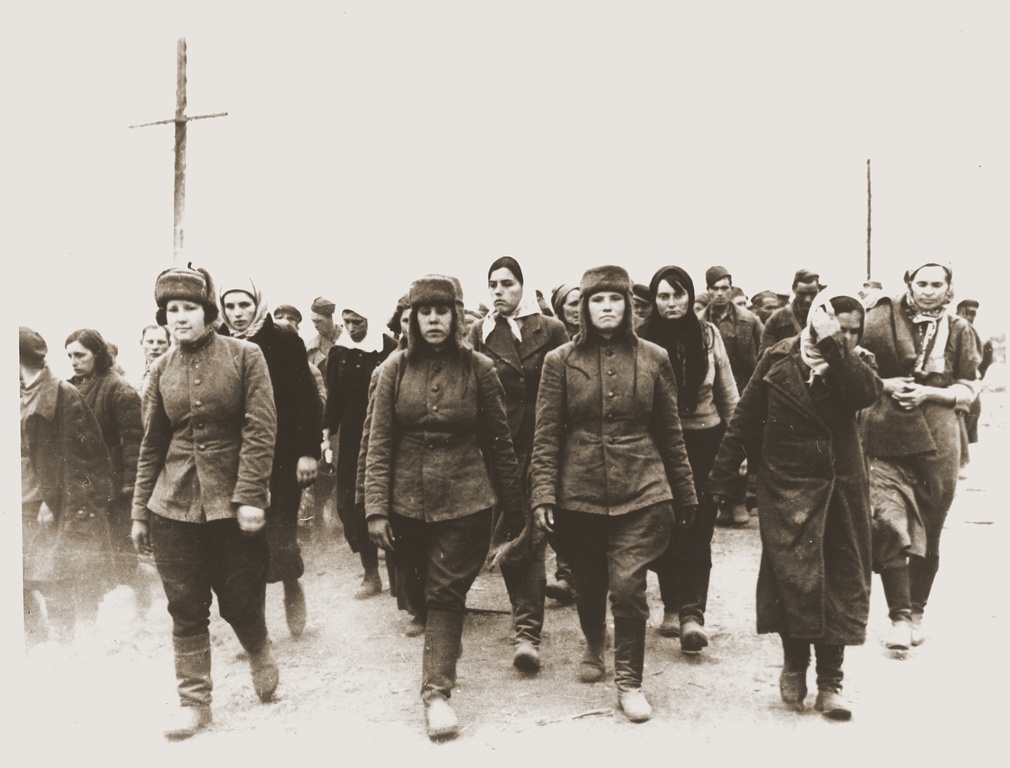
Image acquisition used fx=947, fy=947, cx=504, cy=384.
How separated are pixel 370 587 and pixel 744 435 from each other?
2.90 metres

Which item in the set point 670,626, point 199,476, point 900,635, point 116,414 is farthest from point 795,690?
point 116,414

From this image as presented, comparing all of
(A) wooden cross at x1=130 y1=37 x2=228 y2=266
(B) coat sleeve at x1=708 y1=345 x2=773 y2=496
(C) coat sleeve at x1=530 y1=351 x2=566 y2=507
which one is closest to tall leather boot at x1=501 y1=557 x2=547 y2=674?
(C) coat sleeve at x1=530 y1=351 x2=566 y2=507

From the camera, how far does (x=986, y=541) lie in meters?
6.14

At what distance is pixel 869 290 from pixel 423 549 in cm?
267

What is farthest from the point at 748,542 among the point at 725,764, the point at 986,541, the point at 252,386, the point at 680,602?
the point at 252,386

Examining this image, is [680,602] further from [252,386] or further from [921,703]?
[252,386]

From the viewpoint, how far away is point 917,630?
16.0 ft

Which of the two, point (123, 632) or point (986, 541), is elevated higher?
point (986, 541)

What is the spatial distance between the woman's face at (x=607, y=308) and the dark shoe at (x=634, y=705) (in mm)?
1594

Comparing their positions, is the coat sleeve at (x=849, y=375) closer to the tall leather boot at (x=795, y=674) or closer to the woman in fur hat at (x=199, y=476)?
the tall leather boot at (x=795, y=674)

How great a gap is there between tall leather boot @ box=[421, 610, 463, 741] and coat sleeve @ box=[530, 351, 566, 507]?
2.10ft

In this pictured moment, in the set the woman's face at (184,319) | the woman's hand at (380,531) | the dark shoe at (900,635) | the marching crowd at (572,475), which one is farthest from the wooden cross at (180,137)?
the dark shoe at (900,635)

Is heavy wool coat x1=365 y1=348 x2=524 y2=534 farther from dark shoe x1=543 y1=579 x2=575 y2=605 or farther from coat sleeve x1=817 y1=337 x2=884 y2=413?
dark shoe x1=543 y1=579 x2=575 y2=605

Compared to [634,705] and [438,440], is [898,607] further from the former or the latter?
[438,440]
